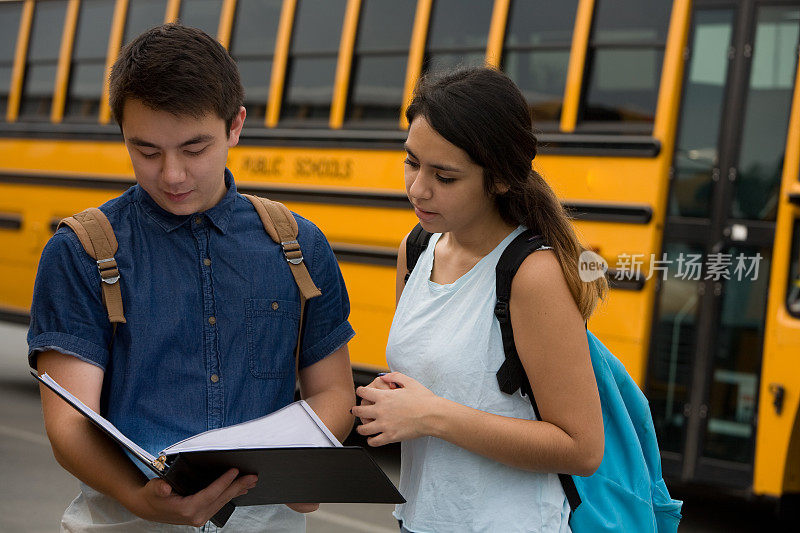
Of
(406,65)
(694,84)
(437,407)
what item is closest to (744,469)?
(694,84)

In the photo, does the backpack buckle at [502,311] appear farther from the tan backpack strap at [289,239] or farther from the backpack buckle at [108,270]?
the backpack buckle at [108,270]

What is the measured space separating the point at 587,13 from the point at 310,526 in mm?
2873

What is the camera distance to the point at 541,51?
557cm

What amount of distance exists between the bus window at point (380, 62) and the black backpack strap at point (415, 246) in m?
3.83

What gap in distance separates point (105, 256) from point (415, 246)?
0.73 m

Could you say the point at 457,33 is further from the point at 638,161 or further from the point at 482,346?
the point at 482,346

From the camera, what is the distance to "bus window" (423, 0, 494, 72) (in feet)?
19.0

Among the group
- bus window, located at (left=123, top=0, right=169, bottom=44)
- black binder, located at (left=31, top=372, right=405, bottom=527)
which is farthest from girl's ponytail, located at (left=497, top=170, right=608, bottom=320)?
bus window, located at (left=123, top=0, right=169, bottom=44)

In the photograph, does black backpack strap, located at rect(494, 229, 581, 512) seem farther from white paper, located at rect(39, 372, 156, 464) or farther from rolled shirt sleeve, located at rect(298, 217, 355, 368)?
white paper, located at rect(39, 372, 156, 464)

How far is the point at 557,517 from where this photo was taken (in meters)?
1.96

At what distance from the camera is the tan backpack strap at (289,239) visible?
6.40 ft

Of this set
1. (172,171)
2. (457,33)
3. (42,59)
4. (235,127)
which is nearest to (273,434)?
(172,171)

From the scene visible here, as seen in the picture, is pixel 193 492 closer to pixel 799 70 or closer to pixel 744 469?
pixel 744 469

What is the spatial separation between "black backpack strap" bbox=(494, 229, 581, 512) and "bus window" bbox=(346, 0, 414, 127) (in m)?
4.20
